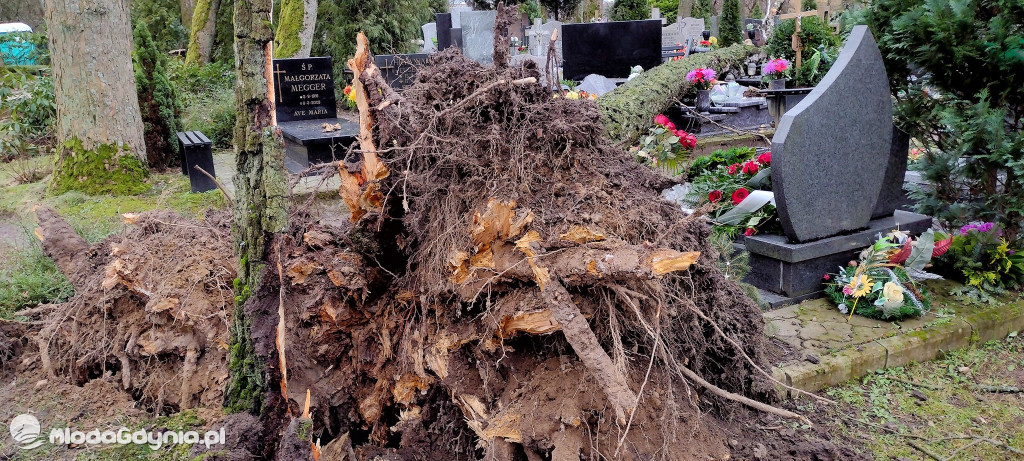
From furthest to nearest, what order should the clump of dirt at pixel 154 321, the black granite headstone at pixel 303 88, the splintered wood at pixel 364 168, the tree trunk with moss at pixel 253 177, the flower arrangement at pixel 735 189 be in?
the black granite headstone at pixel 303 88
the flower arrangement at pixel 735 189
the clump of dirt at pixel 154 321
the splintered wood at pixel 364 168
the tree trunk with moss at pixel 253 177

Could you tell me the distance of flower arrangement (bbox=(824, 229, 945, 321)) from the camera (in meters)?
4.17

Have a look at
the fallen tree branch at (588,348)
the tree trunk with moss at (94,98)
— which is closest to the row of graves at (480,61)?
the tree trunk with moss at (94,98)

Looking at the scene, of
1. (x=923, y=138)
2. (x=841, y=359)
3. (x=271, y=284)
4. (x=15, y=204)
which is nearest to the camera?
(x=271, y=284)

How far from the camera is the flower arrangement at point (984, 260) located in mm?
4641

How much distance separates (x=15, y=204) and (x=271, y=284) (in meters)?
6.80

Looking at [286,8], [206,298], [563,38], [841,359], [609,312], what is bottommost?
[841,359]

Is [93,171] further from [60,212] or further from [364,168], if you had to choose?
[364,168]

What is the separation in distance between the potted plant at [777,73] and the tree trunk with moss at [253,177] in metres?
9.87

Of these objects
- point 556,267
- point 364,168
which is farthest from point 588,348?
point 364,168

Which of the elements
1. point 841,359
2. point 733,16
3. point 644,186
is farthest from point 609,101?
point 733,16

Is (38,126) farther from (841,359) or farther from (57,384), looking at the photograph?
(841,359)

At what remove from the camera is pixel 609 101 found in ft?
26.0
